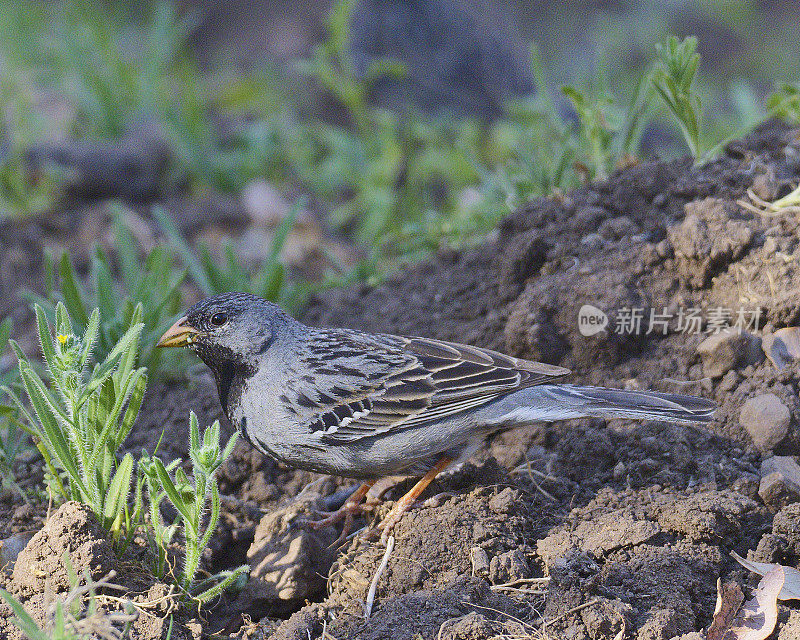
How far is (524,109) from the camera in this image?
7.87 meters

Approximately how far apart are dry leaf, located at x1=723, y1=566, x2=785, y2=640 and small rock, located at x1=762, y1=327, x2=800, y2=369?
4.02 feet

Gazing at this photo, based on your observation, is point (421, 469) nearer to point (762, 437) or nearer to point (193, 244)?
point (762, 437)

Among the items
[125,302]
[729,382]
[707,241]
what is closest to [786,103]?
[707,241]

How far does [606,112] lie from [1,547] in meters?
4.24

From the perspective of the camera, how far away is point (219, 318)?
13.8 ft

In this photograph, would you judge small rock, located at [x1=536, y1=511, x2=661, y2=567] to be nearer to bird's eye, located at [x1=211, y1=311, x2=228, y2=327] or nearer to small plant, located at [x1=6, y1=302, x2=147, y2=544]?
small plant, located at [x1=6, y1=302, x2=147, y2=544]

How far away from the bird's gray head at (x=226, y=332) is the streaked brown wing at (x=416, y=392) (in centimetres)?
43

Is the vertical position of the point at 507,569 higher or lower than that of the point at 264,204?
lower

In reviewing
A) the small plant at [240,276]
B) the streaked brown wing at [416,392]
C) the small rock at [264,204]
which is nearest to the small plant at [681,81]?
the streaked brown wing at [416,392]

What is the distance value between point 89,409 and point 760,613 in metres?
2.68

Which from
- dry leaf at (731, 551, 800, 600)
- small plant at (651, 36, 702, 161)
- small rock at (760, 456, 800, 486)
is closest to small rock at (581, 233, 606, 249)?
small plant at (651, 36, 702, 161)

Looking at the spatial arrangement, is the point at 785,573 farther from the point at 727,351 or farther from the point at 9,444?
the point at 9,444

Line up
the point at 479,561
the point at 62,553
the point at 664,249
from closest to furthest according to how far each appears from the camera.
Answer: the point at 62,553, the point at 479,561, the point at 664,249

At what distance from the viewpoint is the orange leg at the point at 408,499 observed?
3.71m
